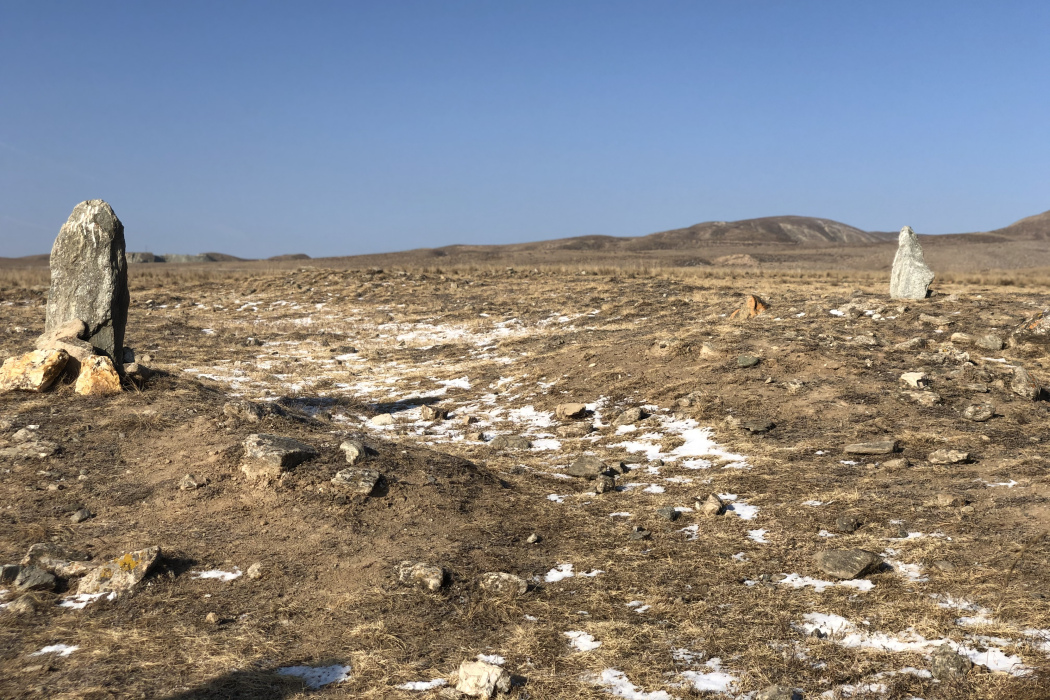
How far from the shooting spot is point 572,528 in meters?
7.20

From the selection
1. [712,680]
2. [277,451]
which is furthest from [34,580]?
[712,680]

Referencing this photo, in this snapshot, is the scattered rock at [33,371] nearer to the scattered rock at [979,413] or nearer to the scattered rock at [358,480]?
the scattered rock at [358,480]

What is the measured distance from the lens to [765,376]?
458 inches

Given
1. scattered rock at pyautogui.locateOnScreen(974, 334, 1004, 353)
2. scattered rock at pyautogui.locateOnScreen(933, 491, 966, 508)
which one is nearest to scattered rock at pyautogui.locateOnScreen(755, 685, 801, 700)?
scattered rock at pyautogui.locateOnScreen(933, 491, 966, 508)

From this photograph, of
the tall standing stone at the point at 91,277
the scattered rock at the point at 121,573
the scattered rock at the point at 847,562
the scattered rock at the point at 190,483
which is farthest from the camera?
the tall standing stone at the point at 91,277

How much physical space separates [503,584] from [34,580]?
11.9ft

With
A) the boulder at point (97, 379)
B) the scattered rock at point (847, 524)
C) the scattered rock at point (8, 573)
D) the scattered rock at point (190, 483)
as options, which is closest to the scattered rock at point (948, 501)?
the scattered rock at point (847, 524)

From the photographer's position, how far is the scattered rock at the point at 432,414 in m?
12.0

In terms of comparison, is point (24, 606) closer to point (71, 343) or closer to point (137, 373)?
point (137, 373)

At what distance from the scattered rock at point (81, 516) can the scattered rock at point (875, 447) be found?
8.09m

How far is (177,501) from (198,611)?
2.02m

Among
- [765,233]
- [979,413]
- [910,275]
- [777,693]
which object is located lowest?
[777,693]

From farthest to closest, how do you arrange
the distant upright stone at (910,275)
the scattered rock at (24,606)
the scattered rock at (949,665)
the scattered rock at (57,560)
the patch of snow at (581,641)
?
1. the distant upright stone at (910,275)
2. the scattered rock at (57,560)
3. the scattered rock at (24,606)
4. the patch of snow at (581,641)
5. the scattered rock at (949,665)

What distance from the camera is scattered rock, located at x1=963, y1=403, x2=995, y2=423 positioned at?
31.6ft
